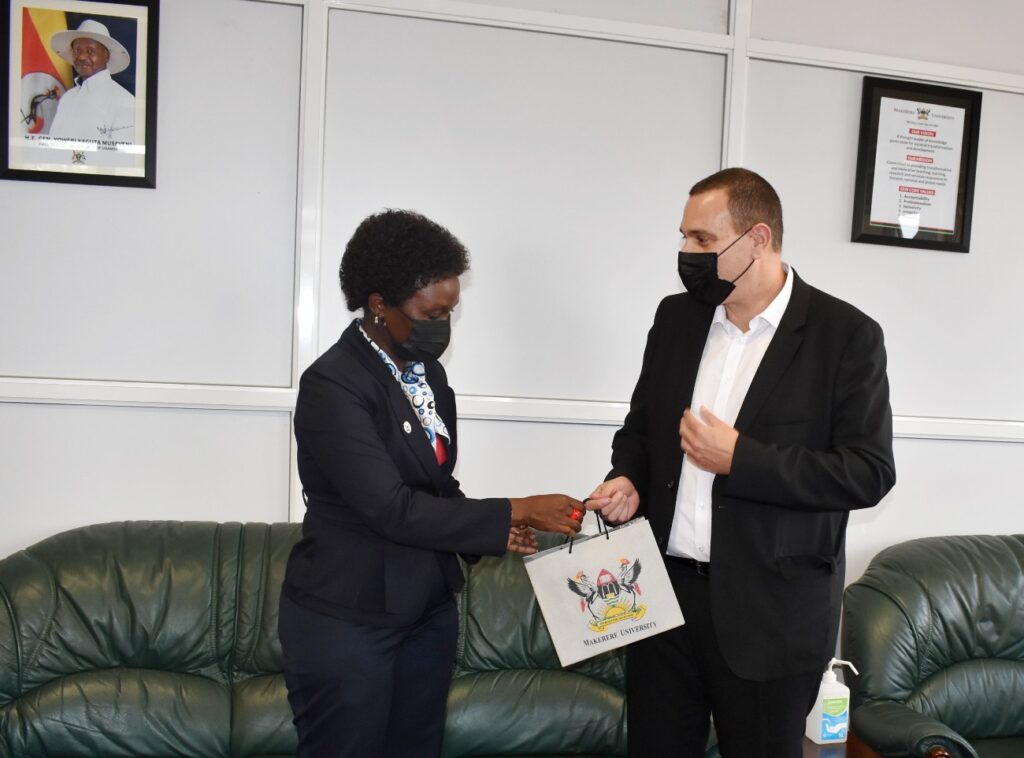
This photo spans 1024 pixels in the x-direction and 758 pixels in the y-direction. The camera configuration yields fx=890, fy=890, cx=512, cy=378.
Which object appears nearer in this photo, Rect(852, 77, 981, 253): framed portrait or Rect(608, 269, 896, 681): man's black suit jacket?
Rect(608, 269, 896, 681): man's black suit jacket

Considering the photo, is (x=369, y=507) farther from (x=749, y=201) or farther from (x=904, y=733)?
(x=904, y=733)

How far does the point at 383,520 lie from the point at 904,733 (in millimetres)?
1591

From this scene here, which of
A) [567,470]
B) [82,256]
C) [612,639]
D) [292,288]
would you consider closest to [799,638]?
[612,639]

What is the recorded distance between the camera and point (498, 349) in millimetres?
2816

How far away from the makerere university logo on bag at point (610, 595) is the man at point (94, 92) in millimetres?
1843

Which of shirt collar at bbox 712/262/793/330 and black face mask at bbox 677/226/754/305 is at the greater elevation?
black face mask at bbox 677/226/754/305

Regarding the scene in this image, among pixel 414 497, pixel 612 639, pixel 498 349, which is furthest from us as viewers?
pixel 498 349

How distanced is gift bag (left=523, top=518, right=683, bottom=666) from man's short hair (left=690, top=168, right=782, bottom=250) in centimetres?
64

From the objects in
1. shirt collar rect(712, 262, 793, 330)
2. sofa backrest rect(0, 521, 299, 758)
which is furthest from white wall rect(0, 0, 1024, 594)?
shirt collar rect(712, 262, 793, 330)

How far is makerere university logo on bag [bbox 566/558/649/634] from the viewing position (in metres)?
1.77

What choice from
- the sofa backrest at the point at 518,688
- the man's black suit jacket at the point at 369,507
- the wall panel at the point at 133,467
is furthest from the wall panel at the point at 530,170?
the man's black suit jacket at the point at 369,507

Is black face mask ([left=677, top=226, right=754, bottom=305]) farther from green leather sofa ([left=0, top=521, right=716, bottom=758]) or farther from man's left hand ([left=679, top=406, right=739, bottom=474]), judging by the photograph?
green leather sofa ([left=0, top=521, right=716, bottom=758])

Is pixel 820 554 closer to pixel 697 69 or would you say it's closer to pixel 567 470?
pixel 567 470

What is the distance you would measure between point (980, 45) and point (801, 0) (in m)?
0.70
